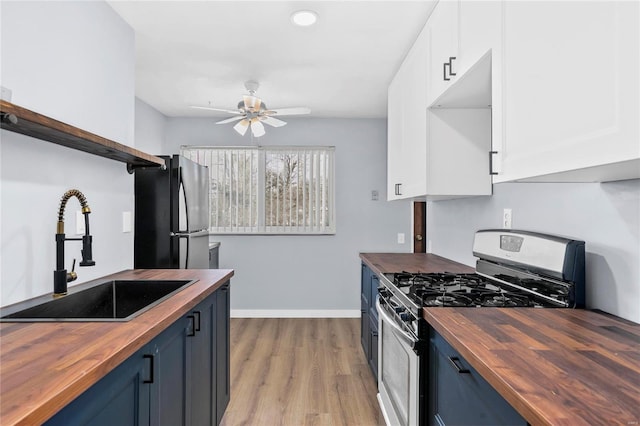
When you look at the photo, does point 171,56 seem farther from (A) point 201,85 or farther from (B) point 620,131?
(B) point 620,131

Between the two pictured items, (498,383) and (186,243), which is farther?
(186,243)

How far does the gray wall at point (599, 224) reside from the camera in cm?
121

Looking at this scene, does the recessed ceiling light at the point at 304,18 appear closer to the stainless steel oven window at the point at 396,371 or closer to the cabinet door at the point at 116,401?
the stainless steel oven window at the point at 396,371

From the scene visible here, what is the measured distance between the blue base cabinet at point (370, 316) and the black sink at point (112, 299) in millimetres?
1327

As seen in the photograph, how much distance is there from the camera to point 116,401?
989mm

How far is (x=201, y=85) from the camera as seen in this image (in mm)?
3449

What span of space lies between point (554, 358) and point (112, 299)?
1.89 meters

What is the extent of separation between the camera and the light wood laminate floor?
2.35 metres

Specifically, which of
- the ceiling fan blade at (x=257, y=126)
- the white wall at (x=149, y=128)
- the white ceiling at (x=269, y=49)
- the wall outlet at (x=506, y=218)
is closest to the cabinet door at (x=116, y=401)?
the wall outlet at (x=506, y=218)

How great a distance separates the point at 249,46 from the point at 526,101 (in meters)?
2.04

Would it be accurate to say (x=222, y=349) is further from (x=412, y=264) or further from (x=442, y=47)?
(x=442, y=47)

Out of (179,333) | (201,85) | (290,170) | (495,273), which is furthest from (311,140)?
(179,333)

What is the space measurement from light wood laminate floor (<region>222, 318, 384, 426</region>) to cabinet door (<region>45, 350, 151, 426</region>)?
52.2 inches

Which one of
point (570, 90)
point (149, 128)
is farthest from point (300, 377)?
point (149, 128)
